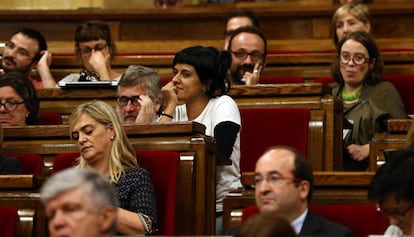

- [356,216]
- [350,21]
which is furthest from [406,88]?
[356,216]

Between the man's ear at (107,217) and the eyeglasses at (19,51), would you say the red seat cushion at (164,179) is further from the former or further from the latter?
the eyeglasses at (19,51)

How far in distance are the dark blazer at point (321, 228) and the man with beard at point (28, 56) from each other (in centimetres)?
181

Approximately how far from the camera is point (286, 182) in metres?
2.20

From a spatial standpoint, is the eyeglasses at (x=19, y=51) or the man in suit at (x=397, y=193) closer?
the man in suit at (x=397, y=193)

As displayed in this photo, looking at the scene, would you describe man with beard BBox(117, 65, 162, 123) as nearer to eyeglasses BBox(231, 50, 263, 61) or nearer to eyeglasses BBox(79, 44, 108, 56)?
eyeglasses BBox(231, 50, 263, 61)

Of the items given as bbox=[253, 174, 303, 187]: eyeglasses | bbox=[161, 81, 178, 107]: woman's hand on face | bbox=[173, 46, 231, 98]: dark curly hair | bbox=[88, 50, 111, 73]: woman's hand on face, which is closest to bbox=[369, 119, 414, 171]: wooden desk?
bbox=[173, 46, 231, 98]: dark curly hair

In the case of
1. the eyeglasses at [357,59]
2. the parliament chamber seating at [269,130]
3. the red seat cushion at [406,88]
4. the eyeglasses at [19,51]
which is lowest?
the parliament chamber seating at [269,130]

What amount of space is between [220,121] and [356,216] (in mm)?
738

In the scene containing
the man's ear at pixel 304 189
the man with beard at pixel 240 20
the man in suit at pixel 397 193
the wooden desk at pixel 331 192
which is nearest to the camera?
the man in suit at pixel 397 193

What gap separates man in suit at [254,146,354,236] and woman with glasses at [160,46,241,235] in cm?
70

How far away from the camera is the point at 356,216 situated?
230 cm

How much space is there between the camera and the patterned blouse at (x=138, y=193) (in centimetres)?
255

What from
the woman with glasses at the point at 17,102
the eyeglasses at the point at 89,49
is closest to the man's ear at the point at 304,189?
the woman with glasses at the point at 17,102

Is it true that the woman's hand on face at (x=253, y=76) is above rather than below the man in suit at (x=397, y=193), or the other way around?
above
